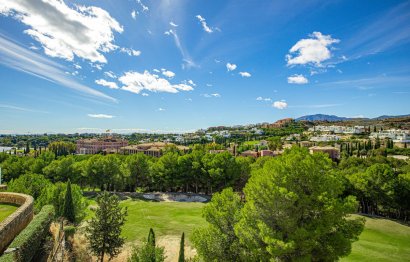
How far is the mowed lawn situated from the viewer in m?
29.3

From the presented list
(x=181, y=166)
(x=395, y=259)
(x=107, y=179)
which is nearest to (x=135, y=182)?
(x=107, y=179)

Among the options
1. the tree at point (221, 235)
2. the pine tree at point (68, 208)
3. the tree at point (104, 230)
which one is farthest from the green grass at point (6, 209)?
the tree at point (221, 235)

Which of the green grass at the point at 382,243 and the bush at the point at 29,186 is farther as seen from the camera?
the bush at the point at 29,186

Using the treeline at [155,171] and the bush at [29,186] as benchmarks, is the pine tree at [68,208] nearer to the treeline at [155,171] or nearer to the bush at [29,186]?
the bush at [29,186]

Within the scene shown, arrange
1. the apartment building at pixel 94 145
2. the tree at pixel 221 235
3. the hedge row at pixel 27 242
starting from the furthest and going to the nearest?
the apartment building at pixel 94 145, the tree at pixel 221 235, the hedge row at pixel 27 242

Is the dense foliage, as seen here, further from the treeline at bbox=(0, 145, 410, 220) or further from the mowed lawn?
the treeline at bbox=(0, 145, 410, 220)

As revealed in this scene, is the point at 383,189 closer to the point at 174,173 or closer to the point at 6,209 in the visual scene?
the point at 174,173

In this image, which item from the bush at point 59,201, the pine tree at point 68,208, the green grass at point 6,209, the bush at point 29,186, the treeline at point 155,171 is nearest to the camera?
the green grass at point 6,209

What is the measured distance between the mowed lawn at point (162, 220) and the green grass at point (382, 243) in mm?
16001

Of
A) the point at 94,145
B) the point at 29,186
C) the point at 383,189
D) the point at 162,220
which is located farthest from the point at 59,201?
the point at 94,145

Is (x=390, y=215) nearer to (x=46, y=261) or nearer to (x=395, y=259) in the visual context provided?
(x=395, y=259)

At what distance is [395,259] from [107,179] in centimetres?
5552

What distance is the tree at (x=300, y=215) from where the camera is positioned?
14117 mm

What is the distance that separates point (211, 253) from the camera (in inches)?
693
